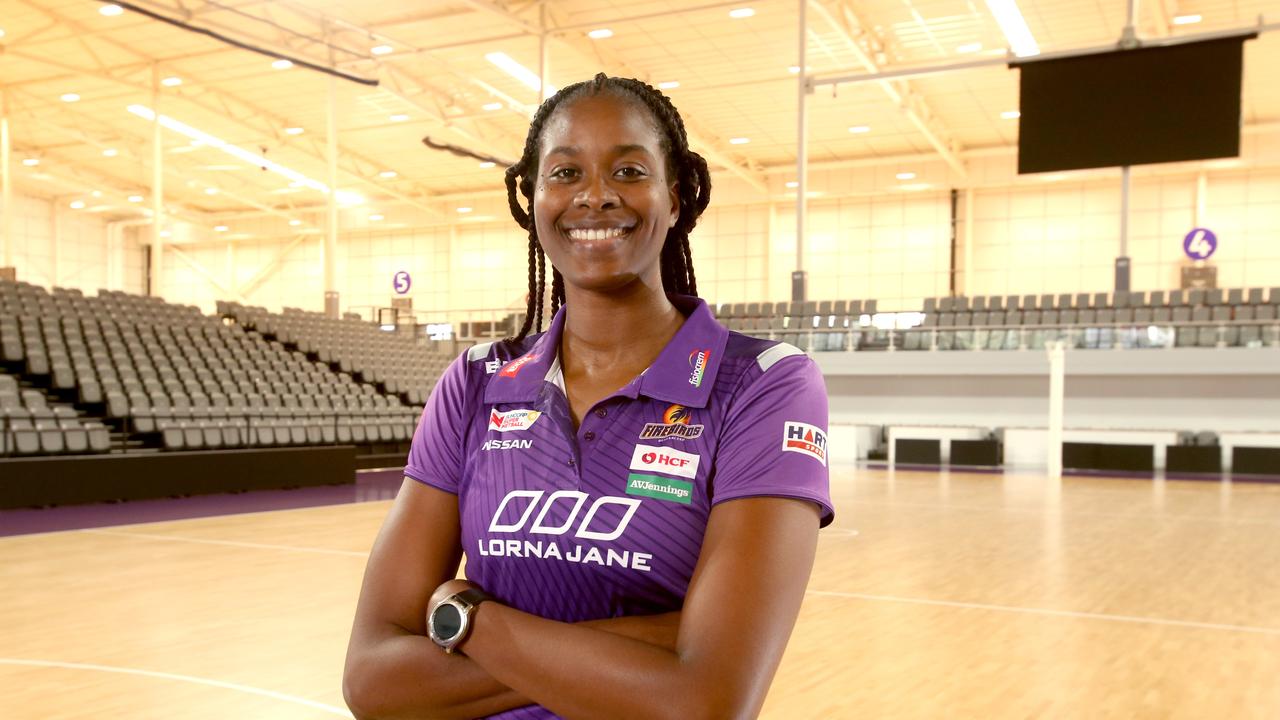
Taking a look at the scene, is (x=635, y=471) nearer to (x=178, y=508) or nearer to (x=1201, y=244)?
(x=178, y=508)

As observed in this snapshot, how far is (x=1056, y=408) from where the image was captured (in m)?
17.2

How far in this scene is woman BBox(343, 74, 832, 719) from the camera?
4.44 ft

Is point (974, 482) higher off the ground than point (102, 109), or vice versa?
point (102, 109)

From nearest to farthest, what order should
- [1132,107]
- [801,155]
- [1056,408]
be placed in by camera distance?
[1132,107] → [1056,408] → [801,155]

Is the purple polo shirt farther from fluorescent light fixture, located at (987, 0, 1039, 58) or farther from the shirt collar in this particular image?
fluorescent light fixture, located at (987, 0, 1039, 58)

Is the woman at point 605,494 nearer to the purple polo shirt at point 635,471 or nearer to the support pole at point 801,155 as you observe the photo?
the purple polo shirt at point 635,471

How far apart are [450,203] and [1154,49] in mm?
23482

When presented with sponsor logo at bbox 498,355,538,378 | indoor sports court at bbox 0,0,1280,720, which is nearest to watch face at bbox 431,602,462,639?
indoor sports court at bbox 0,0,1280,720

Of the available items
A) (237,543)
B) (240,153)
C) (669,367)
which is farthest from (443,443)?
(240,153)

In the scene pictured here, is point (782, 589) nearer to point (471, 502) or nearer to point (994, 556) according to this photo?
point (471, 502)

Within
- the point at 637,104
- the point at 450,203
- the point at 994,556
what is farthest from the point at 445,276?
the point at 637,104

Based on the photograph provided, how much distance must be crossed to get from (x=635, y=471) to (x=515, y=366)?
0.29 metres

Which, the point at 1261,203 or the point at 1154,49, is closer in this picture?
the point at 1154,49

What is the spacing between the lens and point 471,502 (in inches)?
59.1
